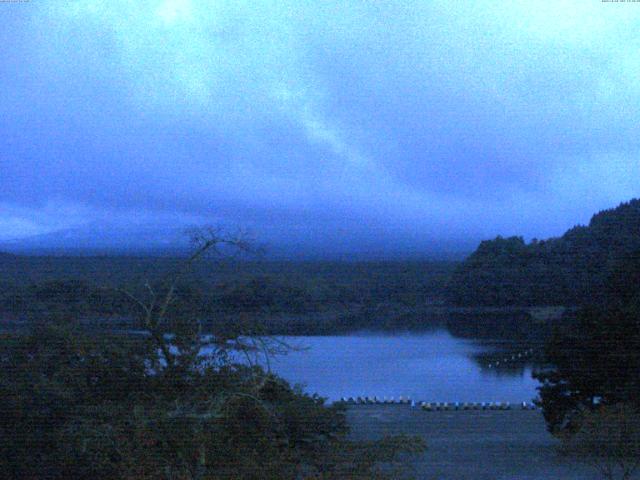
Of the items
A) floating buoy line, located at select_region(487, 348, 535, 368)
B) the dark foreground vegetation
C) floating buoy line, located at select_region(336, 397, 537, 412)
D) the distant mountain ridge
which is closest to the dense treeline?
the dark foreground vegetation

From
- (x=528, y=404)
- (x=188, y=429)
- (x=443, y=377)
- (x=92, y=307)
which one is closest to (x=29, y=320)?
(x=92, y=307)

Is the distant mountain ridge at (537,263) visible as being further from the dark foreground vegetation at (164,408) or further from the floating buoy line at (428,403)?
the dark foreground vegetation at (164,408)

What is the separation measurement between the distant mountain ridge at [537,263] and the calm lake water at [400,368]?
0.98 ft

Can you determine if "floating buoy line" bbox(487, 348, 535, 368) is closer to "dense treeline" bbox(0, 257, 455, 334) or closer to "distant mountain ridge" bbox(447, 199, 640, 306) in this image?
"distant mountain ridge" bbox(447, 199, 640, 306)

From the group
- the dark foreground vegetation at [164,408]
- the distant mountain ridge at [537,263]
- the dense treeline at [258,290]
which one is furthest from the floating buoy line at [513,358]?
the dark foreground vegetation at [164,408]

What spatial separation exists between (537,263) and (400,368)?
97 cm

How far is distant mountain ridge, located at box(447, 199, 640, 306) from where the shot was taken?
377 centimetres

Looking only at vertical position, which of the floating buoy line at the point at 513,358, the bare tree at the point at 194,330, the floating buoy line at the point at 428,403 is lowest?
the floating buoy line at the point at 428,403

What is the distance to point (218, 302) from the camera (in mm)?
2727

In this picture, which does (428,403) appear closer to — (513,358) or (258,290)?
(513,358)

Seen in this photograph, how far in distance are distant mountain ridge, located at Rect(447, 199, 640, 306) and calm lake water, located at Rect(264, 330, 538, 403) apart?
298mm

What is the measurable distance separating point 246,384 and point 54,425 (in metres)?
0.70

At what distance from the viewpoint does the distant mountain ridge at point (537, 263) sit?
3.77m

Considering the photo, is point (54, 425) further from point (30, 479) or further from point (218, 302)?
point (218, 302)
